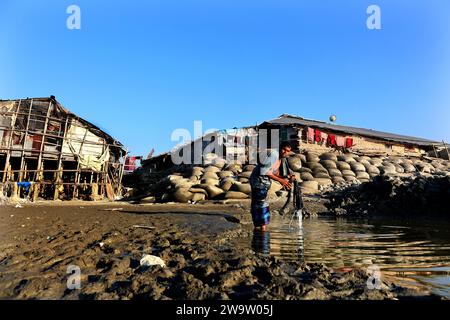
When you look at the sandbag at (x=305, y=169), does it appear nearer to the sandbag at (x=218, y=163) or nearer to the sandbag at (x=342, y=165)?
the sandbag at (x=342, y=165)

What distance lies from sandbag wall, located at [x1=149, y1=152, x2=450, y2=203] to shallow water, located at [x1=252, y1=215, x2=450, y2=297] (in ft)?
25.1

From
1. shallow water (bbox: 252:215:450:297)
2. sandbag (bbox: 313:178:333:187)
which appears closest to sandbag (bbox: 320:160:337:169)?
sandbag (bbox: 313:178:333:187)

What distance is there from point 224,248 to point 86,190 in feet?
58.4

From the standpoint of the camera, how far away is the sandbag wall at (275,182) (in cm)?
1357

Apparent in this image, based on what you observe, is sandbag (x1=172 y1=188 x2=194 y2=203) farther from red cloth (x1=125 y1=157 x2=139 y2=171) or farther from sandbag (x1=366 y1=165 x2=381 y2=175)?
red cloth (x1=125 y1=157 x2=139 y2=171)

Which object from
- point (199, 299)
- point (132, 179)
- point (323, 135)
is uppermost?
point (323, 135)

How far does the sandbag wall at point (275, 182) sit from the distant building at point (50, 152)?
5191mm

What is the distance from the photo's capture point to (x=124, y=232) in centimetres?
487

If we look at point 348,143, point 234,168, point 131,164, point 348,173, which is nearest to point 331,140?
point 348,143

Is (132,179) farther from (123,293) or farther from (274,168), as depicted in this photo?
(123,293)

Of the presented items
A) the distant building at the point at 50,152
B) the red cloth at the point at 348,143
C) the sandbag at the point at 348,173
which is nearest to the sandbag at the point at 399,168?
the red cloth at the point at 348,143

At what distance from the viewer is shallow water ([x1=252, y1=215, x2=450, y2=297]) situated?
9.36 ft

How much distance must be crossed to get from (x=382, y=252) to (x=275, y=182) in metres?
9.97
